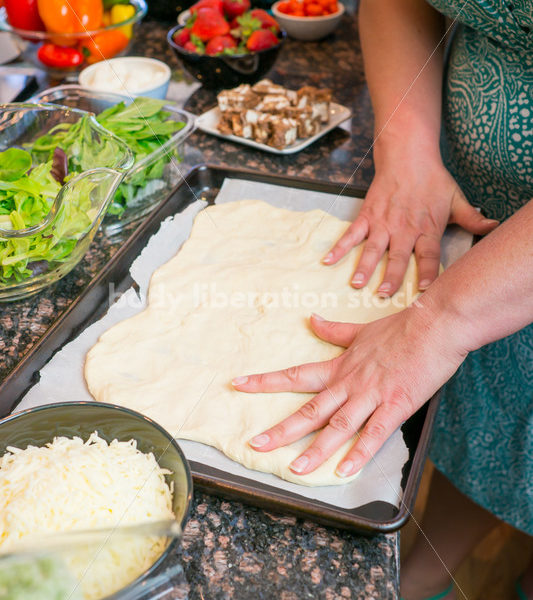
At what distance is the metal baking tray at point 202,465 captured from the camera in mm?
677

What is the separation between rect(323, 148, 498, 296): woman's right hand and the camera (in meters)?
1.09

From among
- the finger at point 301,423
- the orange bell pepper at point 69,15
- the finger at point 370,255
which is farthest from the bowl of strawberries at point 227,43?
the finger at point 301,423

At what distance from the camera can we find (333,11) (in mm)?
1930

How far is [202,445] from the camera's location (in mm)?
810

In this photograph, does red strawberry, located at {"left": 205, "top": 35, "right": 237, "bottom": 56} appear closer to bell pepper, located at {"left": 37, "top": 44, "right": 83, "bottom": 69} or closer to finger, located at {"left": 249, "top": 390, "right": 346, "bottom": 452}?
bell pepper, located at {"left": 37, "top": 44, "right": 83, "bottom": 69}

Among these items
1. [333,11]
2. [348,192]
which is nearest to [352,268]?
[348,192]

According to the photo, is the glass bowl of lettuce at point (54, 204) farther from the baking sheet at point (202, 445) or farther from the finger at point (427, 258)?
the finger at point (427, 258)

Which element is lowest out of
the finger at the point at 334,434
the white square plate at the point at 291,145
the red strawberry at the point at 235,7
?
the finger at the point at 334,434

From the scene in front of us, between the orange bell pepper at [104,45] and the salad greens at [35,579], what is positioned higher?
the orange bell pepper at [104,45]

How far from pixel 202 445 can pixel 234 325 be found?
10.0 inches

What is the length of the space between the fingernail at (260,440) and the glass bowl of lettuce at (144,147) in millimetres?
672

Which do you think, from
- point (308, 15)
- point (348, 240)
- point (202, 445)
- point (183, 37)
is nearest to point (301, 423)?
point (202, 445)

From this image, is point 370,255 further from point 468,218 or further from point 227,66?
point 227,66

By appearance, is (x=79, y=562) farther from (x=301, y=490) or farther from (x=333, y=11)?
(x=333, y=11)
